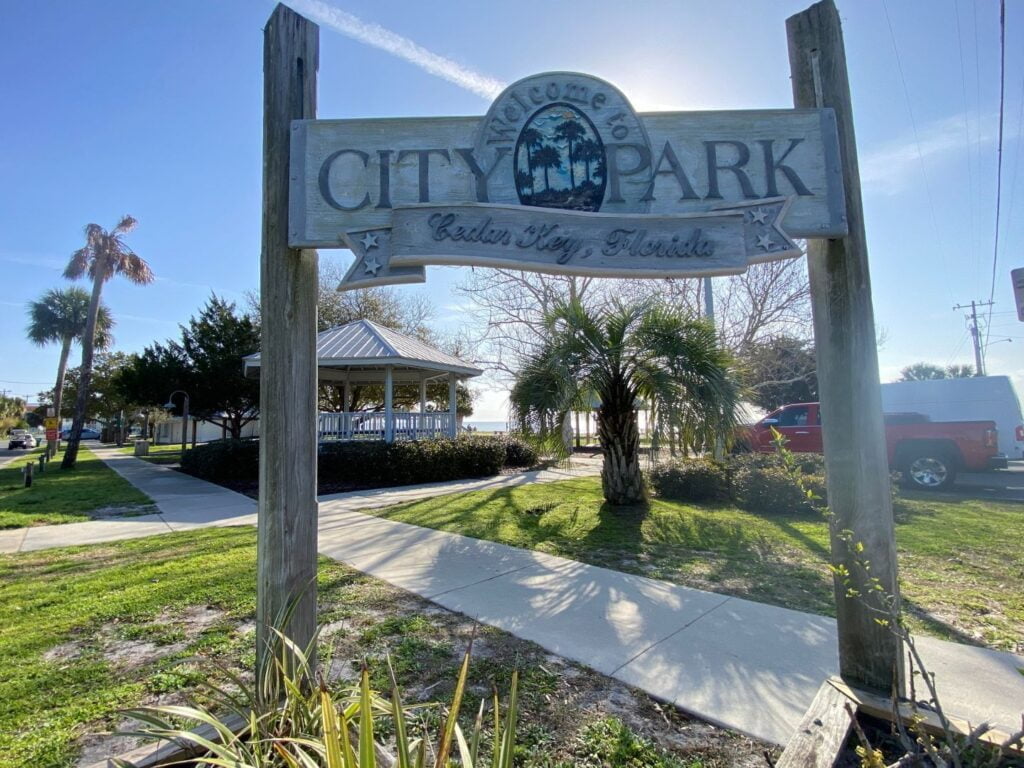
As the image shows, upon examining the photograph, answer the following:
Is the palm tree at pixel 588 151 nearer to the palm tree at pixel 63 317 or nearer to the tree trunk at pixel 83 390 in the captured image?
the tree trunk at pixel 83 390

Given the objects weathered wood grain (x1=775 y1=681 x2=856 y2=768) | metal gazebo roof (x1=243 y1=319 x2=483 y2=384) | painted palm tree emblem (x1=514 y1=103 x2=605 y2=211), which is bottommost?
weathered wood grain (x1=775 y1=681 x2=856 y2=768)

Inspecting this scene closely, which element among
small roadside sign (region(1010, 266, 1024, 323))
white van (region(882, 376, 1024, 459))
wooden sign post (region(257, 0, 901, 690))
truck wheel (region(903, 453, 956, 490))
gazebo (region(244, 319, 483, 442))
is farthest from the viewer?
gazebo (region(244, 319, 483, 442))

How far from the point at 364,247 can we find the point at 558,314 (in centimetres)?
553

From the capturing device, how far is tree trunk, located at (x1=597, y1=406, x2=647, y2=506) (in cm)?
778

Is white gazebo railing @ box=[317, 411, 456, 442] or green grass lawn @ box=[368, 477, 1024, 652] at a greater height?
white gazebo railing @ box=[317, 411, 456, 442]

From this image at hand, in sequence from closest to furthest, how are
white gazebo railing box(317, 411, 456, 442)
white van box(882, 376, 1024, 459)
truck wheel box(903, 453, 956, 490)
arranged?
truck wheel box(903, 453, 956, 490) → white van box(882, 376, 1024, 459) → white gazebo railing box(317, 411, 456, 442)

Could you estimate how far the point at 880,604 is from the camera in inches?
87.8

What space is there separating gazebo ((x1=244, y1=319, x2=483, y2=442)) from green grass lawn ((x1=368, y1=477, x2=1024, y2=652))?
4.81 m

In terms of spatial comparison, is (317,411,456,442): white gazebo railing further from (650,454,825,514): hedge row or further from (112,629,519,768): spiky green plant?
(112,629,519,768): spiky green plant

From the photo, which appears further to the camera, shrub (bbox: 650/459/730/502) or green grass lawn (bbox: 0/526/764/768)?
shrub (bbox: 650/459/730/502)

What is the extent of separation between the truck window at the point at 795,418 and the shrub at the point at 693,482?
14.3 ft

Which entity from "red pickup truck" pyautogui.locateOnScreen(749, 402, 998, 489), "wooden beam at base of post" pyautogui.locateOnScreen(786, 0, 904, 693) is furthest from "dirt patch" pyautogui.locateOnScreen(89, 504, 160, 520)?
"red pickup truck" pyautogui.locateOnScreen(749, 402, 998, 489)

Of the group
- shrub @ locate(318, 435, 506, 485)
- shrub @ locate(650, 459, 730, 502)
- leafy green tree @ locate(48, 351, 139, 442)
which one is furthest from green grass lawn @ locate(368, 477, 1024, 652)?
leafy green tree @ locate(48, 351, 139, 442)

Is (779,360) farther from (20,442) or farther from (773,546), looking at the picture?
(20,442)
